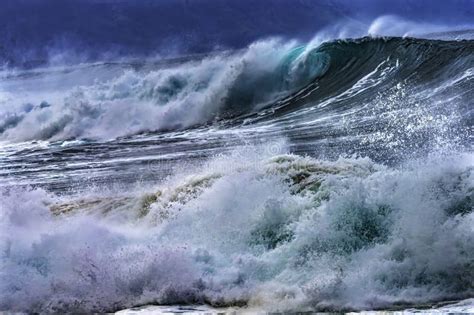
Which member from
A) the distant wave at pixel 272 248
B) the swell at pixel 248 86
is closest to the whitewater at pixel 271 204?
the distant wave at pixel 272 248

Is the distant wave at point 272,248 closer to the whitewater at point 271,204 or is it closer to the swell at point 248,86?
the whitewater at point 271,204

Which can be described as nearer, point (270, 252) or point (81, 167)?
point (270, 252)

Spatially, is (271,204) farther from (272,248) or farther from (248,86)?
(248,86)

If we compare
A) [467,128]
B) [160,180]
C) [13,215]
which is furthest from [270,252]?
[467,128]

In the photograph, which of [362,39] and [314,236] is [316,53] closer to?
[362,39]

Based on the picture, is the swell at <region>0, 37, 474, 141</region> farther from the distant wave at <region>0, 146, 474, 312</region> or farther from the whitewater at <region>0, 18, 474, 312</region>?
the distant wave at <region>0, 146, 474, 312</region>
